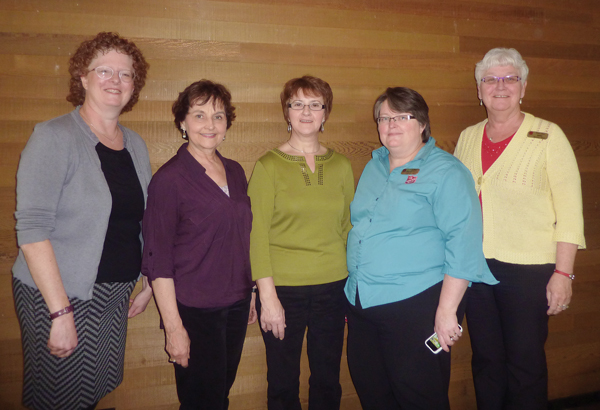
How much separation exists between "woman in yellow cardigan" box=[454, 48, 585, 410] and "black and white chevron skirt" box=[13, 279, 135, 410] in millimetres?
1713

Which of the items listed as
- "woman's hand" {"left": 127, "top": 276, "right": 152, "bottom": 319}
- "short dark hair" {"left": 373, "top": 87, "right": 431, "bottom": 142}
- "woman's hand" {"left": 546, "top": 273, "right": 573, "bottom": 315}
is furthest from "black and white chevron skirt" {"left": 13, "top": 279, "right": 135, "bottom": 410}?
"woman's hand" {"left": 546, "top": 273, "right": 573, "bottom": 315}

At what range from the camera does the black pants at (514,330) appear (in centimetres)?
185

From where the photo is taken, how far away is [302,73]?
90.7 inches

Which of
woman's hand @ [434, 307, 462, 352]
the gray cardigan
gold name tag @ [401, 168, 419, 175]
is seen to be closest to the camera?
the gray cardigan

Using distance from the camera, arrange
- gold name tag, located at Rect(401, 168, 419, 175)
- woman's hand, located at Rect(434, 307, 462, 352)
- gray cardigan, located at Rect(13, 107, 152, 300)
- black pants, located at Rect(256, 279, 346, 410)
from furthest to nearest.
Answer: black pants, located at Rect(256, 279, 346, 410) → gold name tag, located at Rect(401, 168, 419, 175) → woman's hand, located at Rect(434, 307, 462, 352) → gray cardigan, located at Rect(13, 107, 152, 300)

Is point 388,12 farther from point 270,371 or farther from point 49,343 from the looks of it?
point 49,343

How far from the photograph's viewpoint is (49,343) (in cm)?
142

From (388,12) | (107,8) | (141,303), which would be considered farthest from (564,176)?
(107,8)

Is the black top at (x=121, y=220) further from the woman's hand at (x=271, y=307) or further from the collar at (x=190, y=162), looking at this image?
the woman's hand at (x=271, y=307)

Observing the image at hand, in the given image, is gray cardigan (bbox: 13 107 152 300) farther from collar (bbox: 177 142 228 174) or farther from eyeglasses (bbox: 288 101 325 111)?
eyeglasses (bbox: 288 101 325 111)

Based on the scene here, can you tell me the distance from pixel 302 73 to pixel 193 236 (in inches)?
47.9

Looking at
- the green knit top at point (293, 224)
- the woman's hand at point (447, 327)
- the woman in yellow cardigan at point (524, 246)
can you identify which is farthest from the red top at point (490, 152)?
the green knit top at point (293, 224)

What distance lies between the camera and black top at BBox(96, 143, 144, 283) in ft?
5.17

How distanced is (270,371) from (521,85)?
192 cm
